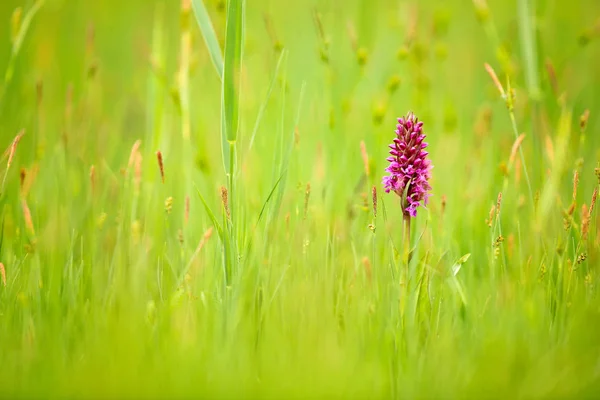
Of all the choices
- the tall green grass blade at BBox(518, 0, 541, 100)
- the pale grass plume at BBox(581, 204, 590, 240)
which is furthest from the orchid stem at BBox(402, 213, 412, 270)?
the tall green grass blade at BBox(518, 0, 541, 100)

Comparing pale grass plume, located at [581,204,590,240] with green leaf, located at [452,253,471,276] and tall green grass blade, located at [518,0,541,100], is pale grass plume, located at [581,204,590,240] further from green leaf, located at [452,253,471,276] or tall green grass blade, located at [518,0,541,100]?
tall green grass blade, located at [518,0,541,100]

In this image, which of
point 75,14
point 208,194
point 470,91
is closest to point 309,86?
point 470,91

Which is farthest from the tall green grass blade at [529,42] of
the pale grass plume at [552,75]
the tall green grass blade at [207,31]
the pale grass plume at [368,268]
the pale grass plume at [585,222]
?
the tall green grass blade at [207,31]

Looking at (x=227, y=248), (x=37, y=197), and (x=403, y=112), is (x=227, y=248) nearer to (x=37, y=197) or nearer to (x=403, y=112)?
(x=37, y=197)

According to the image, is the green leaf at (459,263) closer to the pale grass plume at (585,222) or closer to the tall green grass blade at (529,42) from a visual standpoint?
the pale grass plume at (585,222)

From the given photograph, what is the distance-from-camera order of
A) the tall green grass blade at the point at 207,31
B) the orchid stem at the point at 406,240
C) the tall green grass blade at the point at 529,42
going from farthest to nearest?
the tall green grass blade at the point at 529,42
the tall green grass blade at the point at 207,31
the orchid stem at the point at 406,240

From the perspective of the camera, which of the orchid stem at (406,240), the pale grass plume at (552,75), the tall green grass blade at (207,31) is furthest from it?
the pale grass plume at (552,75)

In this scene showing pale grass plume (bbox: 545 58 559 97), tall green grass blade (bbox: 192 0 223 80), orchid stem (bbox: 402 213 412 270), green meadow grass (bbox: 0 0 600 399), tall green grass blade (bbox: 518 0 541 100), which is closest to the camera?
green meadow grass (bbox: 0 0 600 399)

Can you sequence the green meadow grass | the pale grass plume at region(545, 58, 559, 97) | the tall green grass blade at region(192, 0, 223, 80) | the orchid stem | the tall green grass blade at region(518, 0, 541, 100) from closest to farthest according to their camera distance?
the green meadow grass → the orchid stem → the tall green grass blade at region(192, 0, 223, 80) → the tall green grass blade at region(518, 0, 541, 100) → the pale grass plume at region(545, 58, 559, 97)

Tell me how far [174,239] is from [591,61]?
8.98ft

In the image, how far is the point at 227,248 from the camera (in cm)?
165

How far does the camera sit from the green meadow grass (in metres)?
1.35

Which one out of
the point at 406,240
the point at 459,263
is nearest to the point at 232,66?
the point at 406,240

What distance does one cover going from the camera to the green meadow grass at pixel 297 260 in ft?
4.44
